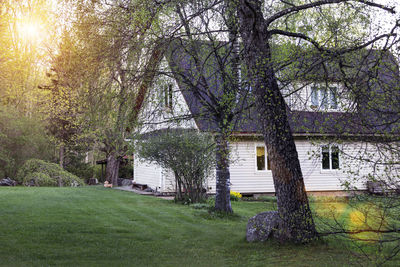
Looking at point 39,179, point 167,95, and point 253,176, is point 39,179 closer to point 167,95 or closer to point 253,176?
point 253,176

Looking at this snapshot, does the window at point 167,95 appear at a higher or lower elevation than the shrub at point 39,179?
higher

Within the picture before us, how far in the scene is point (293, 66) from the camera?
7426 mm

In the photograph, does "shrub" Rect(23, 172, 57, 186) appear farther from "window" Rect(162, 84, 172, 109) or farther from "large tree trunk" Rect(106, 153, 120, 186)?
"window" Rect(162, 84, 172, 109)

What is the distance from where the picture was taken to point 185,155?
541 inches

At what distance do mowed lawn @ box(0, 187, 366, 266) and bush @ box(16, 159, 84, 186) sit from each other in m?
10.00

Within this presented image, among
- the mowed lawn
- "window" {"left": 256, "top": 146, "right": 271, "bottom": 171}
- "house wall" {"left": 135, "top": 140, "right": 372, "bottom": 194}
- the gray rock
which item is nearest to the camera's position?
the mowed lawn

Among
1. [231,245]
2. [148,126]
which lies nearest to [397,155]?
[231,245]

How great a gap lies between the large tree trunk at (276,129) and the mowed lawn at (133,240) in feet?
2.17

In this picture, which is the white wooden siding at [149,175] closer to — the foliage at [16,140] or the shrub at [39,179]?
the shrub at [39,179]

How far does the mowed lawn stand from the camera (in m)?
6.65

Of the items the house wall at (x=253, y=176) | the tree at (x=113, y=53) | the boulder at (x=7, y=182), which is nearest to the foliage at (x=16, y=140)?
the boulder at (x=7, y=182)

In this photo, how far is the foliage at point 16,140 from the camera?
76.3ft

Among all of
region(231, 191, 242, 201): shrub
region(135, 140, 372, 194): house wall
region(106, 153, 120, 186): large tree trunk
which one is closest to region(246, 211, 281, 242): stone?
region(231, 191, 242, 201): shrub

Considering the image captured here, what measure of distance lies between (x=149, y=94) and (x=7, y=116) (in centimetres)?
1657
